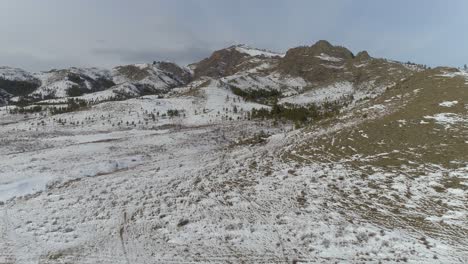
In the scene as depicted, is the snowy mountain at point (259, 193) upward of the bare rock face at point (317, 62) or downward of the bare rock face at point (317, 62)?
downward

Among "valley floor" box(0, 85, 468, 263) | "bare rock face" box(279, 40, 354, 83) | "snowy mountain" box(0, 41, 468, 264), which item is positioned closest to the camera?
"valley floor" box(0, 85, 468, 263)

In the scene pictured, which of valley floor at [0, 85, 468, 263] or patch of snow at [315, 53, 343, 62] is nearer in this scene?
valley floor at [0, 85, 468, 263]

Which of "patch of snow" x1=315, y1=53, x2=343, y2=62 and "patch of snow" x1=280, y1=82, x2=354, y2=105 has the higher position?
"patch of snow" x1=315, y1=53, x2=343, y2=62

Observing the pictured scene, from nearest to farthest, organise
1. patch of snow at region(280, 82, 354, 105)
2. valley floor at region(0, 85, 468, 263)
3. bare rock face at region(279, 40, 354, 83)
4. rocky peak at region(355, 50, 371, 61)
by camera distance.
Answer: valley floor at region(0, 85, 468, 263), patch of snow at region(280, 82, 354, 105), bare rock face at region(279, 40, 354, 83), rocky peak at region(355, 50, 371, 61)

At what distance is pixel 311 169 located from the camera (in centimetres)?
1834

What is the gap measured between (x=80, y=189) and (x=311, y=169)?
12.1m

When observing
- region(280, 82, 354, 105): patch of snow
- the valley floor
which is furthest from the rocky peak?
the valley floor

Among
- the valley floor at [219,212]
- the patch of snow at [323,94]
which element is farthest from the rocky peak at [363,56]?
the valley floor at [219,212]

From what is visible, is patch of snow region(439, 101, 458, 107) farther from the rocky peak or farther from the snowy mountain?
the rocky peak

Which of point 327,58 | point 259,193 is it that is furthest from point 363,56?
point 259,193

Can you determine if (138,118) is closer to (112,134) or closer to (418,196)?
(112,134)

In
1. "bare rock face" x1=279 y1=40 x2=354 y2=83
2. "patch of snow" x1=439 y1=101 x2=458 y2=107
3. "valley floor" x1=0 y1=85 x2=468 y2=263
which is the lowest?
"valley floor" x1=0 y1=85 x2=468 y2=263

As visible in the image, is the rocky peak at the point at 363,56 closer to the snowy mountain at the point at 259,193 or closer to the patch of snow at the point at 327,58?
the patch of snow at the point at 327,58

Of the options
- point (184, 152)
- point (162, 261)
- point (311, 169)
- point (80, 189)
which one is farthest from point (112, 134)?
point (162, 261)
